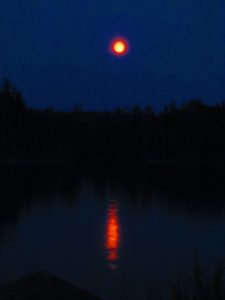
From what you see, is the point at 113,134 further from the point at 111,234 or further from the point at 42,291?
the point at 42,291

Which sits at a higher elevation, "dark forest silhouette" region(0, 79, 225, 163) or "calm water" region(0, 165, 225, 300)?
"dark forest silhouette" region(0, 79, 225, 163)

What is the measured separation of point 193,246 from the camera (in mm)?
18844

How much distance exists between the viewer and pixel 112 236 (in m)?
20.3

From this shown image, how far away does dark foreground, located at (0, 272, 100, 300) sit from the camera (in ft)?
17.5

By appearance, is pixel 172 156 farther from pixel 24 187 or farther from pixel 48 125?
pixel 24 187

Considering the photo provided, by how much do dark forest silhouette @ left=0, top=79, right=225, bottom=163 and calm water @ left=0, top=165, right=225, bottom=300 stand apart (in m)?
38.1

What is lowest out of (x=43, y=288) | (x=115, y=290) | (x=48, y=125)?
(x=115, y=290)

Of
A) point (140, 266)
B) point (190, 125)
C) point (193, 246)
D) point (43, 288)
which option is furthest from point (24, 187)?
point (190, 125)


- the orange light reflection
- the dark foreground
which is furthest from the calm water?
the dark foreground

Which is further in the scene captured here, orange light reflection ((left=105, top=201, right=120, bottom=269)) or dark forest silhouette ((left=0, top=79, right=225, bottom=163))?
dark forest silhouette ((left=0, top=79, right=225, bottom=163))

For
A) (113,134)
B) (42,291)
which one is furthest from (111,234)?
(113,134)

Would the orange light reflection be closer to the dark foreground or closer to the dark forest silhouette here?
the dark foreground

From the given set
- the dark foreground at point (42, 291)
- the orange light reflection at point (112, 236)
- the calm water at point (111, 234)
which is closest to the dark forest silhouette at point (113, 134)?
the calm water at point (111, 234)

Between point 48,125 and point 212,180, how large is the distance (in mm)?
37288
